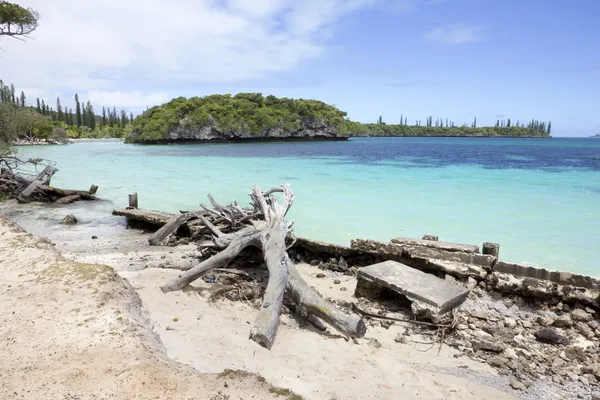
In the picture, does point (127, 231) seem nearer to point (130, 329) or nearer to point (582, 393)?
point (130, 329)

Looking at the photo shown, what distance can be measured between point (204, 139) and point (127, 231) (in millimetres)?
75012

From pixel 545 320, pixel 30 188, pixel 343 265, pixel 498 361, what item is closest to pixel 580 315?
pixel 545 320

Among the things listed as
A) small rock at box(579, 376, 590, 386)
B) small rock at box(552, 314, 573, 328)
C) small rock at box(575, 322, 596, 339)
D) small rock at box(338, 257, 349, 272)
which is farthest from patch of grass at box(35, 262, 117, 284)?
small rock at box(575, 322, 596, 339)

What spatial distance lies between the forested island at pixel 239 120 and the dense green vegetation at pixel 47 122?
12303 mm

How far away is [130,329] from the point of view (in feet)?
11.5

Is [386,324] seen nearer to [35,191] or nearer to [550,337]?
[550,337]

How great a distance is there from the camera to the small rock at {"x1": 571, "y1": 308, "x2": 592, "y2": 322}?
4.68m

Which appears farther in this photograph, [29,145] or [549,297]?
[29,145]

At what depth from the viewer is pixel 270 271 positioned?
537cm

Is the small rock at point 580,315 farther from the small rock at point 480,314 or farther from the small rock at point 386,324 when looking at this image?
the small rock at point 386,324

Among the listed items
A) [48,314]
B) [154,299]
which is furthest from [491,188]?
[48,314]

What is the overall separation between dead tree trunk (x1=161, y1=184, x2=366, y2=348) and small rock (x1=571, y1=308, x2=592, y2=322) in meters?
2.73

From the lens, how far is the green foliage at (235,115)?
76312 mm

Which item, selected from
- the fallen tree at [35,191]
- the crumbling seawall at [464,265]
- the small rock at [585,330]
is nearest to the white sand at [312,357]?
the small rock at [585,330]
